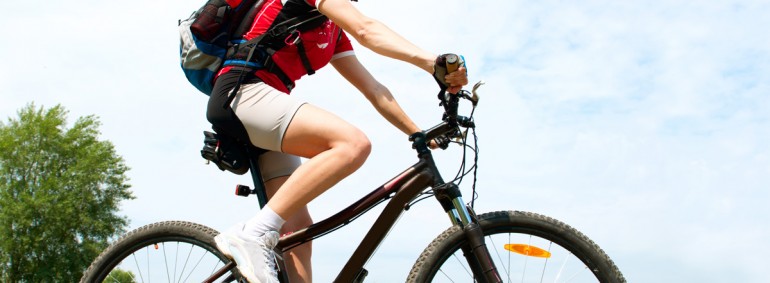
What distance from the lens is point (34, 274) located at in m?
38.5

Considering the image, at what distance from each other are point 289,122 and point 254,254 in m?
0.58

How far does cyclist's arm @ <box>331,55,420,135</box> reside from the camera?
153 inches

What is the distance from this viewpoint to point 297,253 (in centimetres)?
373

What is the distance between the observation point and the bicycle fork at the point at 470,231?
10.5 feet

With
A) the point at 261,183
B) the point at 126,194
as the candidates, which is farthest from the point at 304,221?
the point at 126,194

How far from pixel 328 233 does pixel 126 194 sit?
38.6 m

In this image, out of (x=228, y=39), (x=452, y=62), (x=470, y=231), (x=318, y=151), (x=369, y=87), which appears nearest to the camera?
(x=452, y=62)

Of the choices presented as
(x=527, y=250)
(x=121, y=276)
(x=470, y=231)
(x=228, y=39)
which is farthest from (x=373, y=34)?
(x=121, y=276)

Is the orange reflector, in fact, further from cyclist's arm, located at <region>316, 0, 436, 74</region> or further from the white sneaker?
the white sneaker

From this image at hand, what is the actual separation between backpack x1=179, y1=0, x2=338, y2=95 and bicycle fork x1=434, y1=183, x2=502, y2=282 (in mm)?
887

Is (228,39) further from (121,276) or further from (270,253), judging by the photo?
(121,276)

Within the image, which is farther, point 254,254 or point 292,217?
point 292,217

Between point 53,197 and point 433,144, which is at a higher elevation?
point 53,197

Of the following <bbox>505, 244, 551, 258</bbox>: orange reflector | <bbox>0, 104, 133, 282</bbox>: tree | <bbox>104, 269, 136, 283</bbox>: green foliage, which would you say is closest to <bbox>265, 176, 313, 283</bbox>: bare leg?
<bbox>104, 269, 136, 283</bbox>: green foliage
